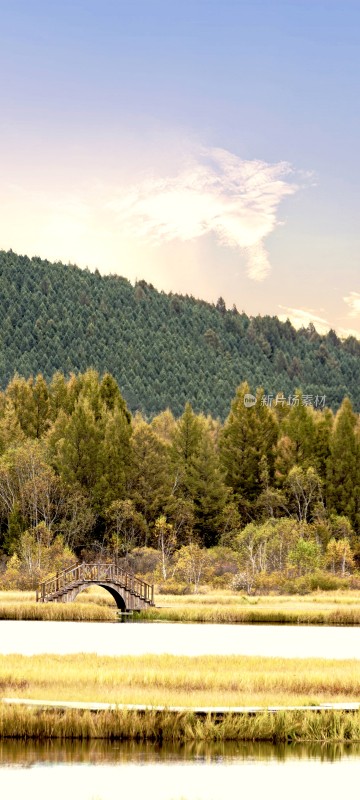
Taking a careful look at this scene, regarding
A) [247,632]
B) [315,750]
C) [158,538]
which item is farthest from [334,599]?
[315,750]

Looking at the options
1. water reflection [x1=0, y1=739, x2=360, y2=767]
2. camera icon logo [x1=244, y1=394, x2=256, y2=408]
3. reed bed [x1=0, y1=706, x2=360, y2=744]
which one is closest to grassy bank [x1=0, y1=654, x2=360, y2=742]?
reed bed [x1=0, y1=706, x2=360, y2=744]

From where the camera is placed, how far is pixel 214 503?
12188 cm

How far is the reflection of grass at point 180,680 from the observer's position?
28.1 meters

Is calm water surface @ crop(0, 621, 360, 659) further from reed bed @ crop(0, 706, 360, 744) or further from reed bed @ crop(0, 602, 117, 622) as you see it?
reed bed @ crop(0, 706, 360, 744)

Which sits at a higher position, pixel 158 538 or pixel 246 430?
pixel 246 430

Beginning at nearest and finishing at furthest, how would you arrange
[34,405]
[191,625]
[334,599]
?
[191,625], [334,599], [34,405]

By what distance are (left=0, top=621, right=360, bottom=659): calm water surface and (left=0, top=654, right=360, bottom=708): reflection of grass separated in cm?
499

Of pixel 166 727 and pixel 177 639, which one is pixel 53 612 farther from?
pixel 166 727

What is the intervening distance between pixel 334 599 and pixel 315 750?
57345 mm

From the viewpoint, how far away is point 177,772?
22.7 metres

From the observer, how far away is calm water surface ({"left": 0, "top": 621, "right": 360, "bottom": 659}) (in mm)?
43562

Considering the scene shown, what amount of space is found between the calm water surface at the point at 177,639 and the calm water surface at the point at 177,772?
15.4 m

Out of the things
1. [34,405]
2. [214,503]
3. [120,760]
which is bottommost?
[120,760]

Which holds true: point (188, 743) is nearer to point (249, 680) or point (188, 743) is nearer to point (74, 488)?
point (249, 680)
